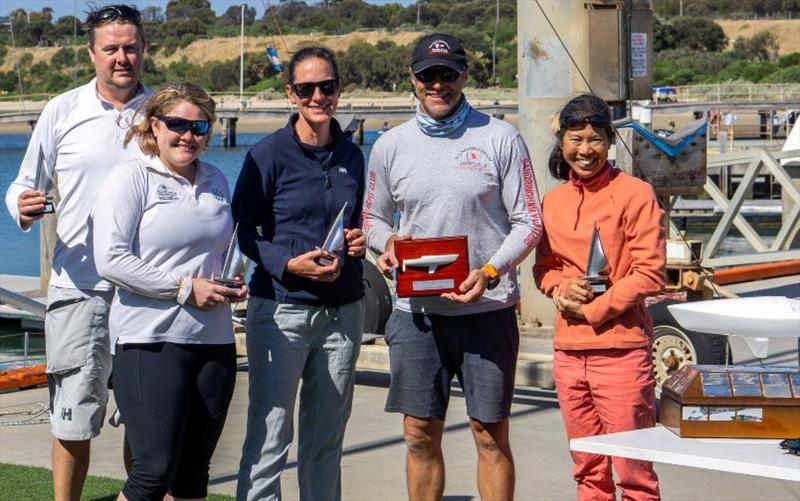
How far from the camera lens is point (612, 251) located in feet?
17.8

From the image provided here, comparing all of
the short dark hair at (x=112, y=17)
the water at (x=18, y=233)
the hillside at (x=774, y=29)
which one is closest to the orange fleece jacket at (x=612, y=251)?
the short dark hair at (x=112, y=17)

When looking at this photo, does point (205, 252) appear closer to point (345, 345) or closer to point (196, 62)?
point (345, 345)

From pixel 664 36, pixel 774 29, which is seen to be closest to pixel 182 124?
pixel 664 36

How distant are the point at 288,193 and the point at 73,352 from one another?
3.77 feet

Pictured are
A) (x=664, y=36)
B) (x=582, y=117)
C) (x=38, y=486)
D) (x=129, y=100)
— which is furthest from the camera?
(x=664, y=36)

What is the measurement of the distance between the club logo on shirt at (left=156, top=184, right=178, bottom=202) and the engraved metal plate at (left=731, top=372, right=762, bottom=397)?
2.07 m

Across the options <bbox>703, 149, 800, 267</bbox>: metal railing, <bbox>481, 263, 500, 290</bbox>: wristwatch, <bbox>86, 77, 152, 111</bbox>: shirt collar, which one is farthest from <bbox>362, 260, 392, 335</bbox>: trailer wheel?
<bbox>703, 149, 800, 267</bbox>: metal railing

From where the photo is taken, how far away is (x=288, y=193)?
18.1ft

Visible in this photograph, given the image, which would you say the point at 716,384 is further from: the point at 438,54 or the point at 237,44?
the point at 237,44

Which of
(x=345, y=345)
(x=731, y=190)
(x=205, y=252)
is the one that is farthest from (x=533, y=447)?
(x=731, y=190)

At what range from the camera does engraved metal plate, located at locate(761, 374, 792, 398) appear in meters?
4.54

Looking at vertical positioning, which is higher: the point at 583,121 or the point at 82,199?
the point at 583,121

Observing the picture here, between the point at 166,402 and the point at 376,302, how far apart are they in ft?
17.0

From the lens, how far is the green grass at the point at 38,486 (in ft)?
22.6
